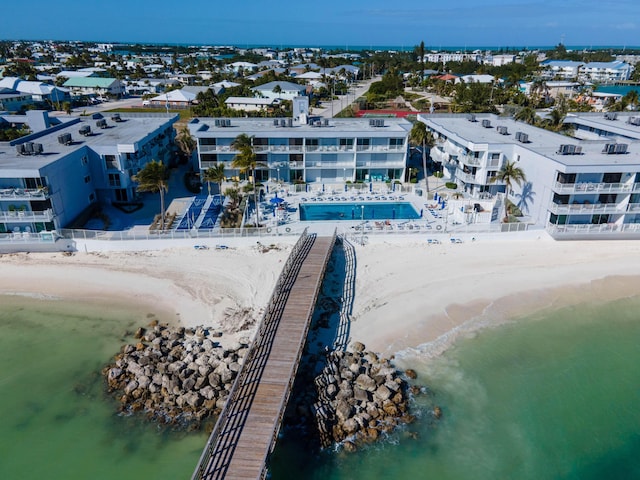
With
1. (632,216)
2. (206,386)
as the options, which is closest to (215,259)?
(206,386)

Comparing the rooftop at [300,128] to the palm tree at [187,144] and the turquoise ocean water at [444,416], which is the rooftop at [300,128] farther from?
the turquoise ocean water at [444,416]

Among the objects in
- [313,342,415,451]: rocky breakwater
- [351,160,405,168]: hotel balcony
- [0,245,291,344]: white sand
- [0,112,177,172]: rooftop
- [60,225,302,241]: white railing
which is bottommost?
[313,342,415,451]: rocky breakwater

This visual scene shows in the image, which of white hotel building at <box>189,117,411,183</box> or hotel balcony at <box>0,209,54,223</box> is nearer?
hotel balcony at <box>0,209,54,223</box>

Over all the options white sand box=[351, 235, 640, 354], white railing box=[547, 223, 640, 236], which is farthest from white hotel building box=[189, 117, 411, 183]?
white railing box=[547, 223, 640, 236]

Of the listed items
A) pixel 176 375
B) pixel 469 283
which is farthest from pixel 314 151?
pixel 176 375

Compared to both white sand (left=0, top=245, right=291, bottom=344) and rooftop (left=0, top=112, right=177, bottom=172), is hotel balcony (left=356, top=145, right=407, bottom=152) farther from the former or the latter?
rooftop (left=0, top=112, right=177, bottom=172)
